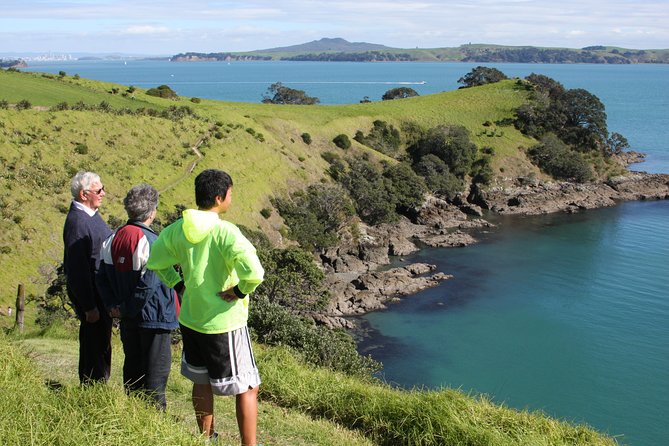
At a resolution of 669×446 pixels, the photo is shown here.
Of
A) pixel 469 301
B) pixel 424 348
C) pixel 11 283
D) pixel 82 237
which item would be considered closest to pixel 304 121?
pixel 469 301

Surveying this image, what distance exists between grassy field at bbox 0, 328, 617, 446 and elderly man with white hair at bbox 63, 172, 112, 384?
1.18ft

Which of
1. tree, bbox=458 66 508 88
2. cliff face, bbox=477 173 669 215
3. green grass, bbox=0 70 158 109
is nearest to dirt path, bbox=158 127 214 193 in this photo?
green grass, bbox=0 70 158 109

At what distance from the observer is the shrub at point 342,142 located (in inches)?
2557

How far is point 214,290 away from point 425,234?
50812 millimetres

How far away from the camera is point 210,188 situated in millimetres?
5758

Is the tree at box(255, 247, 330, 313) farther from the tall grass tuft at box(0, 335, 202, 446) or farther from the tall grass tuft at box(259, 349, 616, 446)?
the tall grass tuft at box(0, 335, 202, 446)

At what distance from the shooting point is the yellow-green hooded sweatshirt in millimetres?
5445

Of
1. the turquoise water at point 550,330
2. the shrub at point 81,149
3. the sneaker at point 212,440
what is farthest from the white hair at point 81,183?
the shrub at point 81,149

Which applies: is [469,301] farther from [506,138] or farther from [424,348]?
[506,138]

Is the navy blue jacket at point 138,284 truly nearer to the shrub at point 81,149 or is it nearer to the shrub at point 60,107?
the shrub at point 81,149

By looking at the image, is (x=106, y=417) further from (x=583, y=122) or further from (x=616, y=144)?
(x=616, y=144)

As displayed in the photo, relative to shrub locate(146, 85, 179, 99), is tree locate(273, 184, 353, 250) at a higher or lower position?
lower

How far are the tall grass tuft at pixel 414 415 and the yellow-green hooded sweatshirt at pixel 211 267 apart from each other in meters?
3.02

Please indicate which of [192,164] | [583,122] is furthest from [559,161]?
[192,164]
